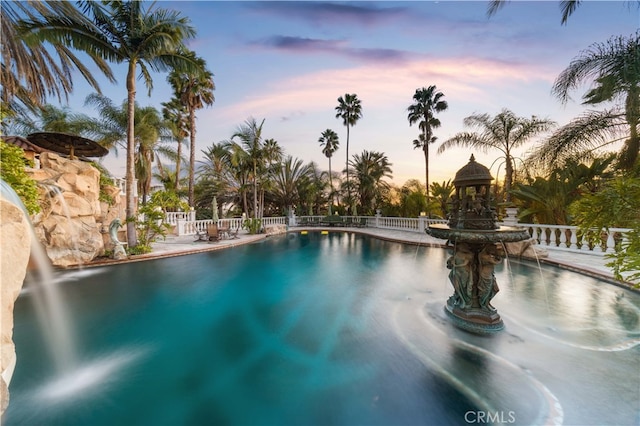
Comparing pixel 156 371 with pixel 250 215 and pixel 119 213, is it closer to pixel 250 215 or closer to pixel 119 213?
pixel 119 213

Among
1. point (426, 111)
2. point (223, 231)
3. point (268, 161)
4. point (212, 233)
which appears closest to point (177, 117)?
point (268, 161)

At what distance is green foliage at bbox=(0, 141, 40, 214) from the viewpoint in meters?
5.75

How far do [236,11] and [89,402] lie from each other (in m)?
10.8

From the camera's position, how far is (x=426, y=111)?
74.6 feet

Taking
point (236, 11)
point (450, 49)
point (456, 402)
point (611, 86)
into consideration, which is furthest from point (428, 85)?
point (456, 402)

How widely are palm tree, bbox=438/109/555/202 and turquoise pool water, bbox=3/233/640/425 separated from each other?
13444 mm

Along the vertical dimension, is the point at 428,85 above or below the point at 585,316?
above

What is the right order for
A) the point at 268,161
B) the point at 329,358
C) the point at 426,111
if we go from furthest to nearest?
1. the point at 426,111
2. the point at 268,161
3. the point at 329,358

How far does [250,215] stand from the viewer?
2453 cm

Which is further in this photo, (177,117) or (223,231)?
(177,117)

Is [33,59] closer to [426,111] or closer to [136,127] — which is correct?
[136,127]

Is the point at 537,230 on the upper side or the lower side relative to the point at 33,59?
lower

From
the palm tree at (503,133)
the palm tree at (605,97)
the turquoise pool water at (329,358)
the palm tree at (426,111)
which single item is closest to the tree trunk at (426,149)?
the palm tree at (426,111)

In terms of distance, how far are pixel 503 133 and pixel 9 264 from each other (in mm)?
23093
